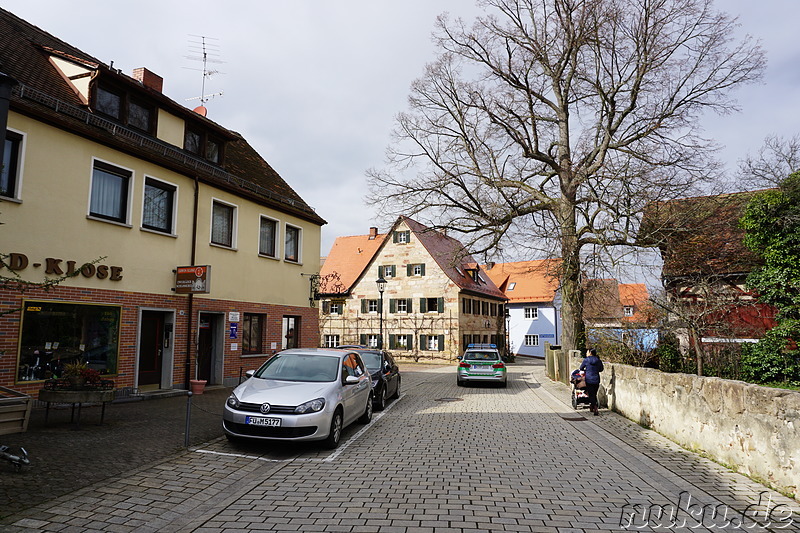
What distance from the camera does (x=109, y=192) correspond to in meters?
13.0

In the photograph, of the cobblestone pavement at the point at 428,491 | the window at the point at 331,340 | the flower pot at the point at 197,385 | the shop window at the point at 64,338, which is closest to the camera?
the cobblestone pavement at the point at 428,491

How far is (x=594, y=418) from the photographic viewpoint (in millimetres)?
12211

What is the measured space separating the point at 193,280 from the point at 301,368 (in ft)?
20.3

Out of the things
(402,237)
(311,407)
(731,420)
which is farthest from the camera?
(402,237)

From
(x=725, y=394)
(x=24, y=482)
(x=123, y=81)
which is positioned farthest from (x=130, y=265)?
(x=725, y=394)

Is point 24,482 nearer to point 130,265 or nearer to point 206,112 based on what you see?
point 130,265

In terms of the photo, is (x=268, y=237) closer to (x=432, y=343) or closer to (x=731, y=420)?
(x=731, y=420)

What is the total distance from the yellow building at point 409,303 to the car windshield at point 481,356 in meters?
Answer: 18.0

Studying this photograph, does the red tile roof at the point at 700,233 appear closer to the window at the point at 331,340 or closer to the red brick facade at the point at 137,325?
the red brick facade at the point at 137,325

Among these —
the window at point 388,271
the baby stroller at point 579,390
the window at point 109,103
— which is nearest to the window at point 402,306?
the window at point 388,271

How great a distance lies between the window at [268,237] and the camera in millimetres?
18500

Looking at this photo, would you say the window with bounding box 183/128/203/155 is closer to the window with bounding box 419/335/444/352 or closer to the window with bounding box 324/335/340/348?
the window with bounding box 419/335/444/352

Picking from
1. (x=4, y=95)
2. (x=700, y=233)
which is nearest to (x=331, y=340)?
(x=700, y=233)

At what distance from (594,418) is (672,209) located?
10.1 metres
